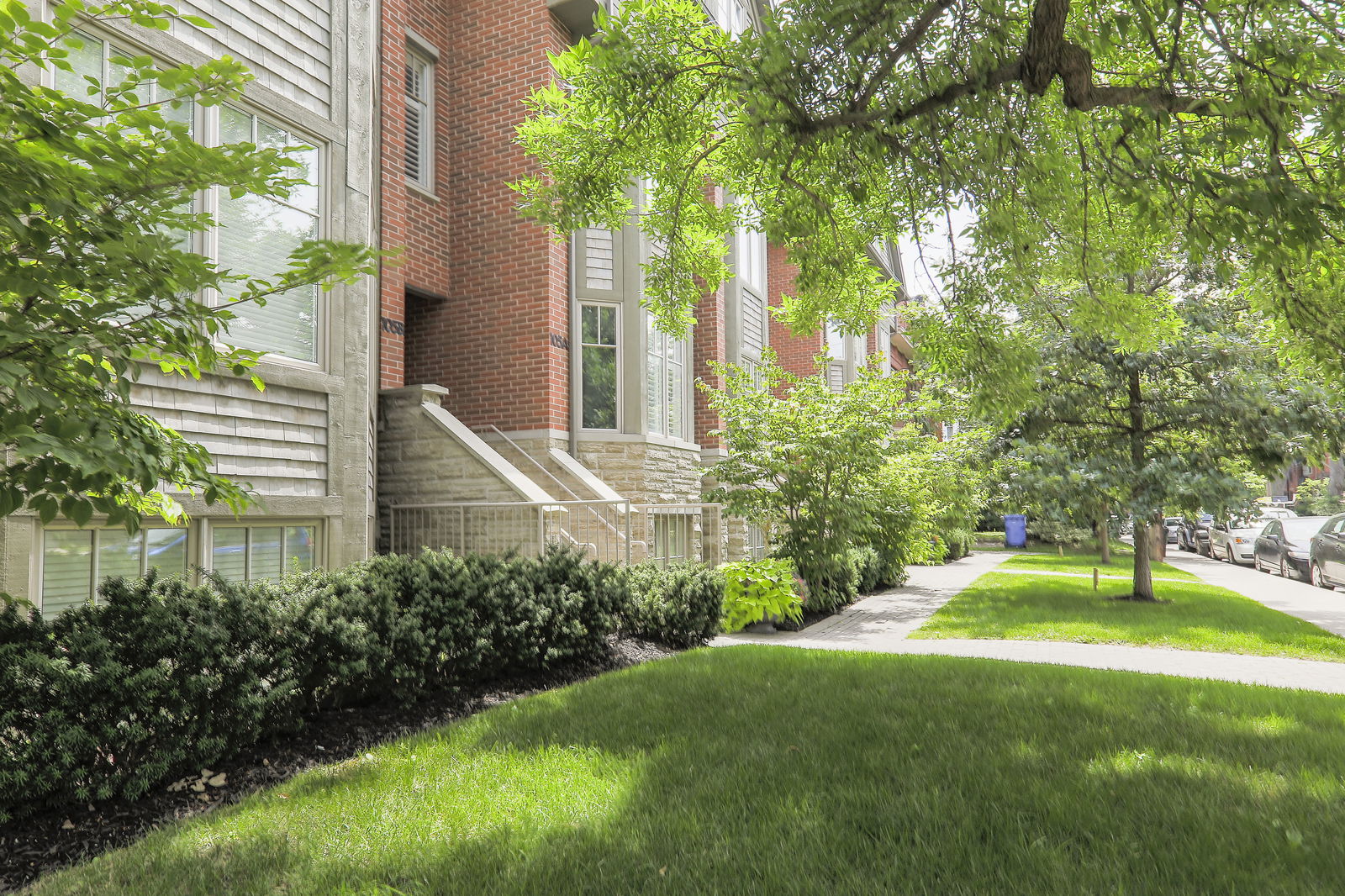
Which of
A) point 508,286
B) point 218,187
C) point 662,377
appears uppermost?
point 508,286

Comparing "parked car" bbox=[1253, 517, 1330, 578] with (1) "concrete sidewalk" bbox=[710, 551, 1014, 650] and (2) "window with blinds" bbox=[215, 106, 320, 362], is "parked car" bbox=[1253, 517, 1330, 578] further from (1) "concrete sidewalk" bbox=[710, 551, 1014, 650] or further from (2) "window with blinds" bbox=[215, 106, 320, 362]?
(2) "window with blinds" bbox=[215, 106, 320, 362]

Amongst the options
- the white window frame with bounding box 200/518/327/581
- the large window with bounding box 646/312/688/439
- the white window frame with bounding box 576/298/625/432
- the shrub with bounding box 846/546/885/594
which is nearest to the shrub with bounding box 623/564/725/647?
the white window frame with bounding box 200/518/327/581

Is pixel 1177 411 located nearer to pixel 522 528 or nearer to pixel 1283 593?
pixel 1283 593

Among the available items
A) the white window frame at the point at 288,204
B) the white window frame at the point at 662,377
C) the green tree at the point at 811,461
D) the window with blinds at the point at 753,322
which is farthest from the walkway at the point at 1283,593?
the white window frame at the point at 288,204

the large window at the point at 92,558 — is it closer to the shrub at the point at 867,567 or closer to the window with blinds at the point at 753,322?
the shrub at the point at 867,567

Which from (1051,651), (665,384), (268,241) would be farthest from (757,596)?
(268,241)

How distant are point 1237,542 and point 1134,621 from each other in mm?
16976

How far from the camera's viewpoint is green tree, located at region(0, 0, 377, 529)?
9.43 ft

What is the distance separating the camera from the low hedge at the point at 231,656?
3.72 metres

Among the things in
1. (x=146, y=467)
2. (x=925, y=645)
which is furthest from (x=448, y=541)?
(x=146, y=467)

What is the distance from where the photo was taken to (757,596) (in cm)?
1043

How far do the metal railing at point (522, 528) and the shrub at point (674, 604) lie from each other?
46cm

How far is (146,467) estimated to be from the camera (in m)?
3.20

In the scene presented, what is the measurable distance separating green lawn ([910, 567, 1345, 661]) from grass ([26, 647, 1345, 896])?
4.26 metres
